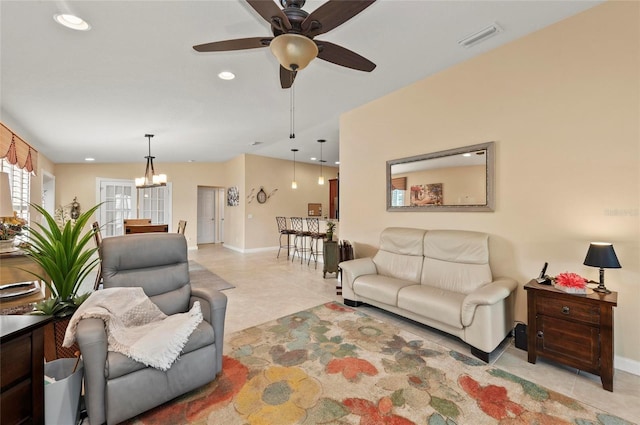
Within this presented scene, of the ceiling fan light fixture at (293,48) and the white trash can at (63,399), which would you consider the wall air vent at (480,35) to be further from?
the white trash can at (63,399)

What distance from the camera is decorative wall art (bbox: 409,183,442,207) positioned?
349 cm

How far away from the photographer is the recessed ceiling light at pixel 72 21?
6.57 ft

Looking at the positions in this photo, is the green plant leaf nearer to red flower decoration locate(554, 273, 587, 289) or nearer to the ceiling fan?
the ceiling fan

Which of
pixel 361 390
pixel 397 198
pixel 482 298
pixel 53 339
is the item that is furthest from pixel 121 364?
pixel 397 198

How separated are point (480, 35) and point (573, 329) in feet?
8.71

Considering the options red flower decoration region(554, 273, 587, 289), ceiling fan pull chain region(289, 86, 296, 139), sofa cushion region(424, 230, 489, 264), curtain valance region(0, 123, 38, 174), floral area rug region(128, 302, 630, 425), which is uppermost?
ceiling fan pull chain region(289, 86, 296, 139)

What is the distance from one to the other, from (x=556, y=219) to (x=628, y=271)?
1.99 ft

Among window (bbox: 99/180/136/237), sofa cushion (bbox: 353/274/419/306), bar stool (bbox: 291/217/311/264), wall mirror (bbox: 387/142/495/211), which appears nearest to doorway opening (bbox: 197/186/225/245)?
window (bbox: 99/180/136/237)

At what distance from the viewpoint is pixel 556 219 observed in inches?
102

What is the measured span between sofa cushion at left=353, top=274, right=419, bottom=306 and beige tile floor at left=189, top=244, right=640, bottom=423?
0.90 ft

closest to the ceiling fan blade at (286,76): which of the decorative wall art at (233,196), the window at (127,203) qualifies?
the decorative wall art at (233,196)

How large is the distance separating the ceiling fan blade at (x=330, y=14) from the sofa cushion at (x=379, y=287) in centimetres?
252

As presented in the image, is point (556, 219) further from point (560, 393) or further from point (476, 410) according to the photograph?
point (476, 410)

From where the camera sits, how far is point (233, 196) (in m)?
8.47
